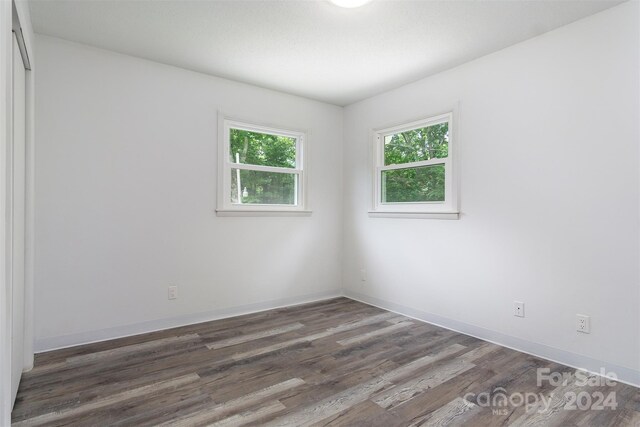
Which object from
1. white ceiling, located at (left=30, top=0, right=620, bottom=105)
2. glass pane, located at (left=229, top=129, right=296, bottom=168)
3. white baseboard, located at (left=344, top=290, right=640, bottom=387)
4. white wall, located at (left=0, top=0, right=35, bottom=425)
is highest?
white ceiling, located at (left=30, top=0, right=620, bottom=105)

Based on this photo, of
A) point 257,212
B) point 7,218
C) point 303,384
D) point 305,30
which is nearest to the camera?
point 7,218

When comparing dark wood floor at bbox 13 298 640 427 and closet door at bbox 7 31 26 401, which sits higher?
closet door at bbox 7 31 26 401

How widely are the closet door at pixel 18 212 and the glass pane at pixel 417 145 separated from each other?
3.27m

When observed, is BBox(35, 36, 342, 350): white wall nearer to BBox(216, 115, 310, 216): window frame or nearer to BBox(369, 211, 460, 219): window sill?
BBox(216, 115, 310, 216): window frame

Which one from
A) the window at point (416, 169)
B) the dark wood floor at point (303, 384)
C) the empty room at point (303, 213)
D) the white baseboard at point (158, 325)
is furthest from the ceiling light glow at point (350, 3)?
the white baseboard at point (158, 325)

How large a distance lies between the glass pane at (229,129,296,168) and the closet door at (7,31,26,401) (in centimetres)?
180

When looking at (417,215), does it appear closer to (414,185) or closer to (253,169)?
(414,185)

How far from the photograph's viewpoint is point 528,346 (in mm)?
2836

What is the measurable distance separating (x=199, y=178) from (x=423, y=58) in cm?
238

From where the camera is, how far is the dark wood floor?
197 cm

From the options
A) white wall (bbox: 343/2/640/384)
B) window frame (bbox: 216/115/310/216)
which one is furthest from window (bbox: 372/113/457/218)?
window frame (bbox: 216/115/310/216)

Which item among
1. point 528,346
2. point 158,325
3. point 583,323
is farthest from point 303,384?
point 583,323

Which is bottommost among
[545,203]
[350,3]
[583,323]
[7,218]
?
[583,323]

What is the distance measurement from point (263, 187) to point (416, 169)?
1692mm
